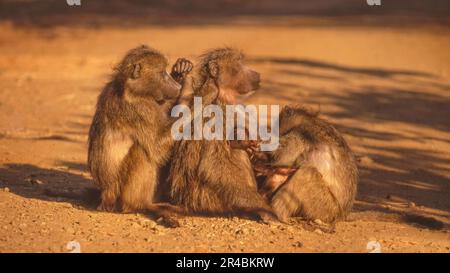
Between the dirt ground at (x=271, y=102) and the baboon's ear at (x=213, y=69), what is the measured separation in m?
1.19

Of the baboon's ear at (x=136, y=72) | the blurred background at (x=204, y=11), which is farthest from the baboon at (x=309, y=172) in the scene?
the blurred background at (x=204, y=11)

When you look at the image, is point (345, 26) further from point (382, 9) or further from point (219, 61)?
point (219, 61)

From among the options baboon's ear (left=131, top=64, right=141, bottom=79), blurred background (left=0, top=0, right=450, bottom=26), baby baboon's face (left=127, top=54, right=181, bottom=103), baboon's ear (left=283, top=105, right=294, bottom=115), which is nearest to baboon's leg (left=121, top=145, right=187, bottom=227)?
baby baboon's face (left=127, top=54, right=181, bottom=103)

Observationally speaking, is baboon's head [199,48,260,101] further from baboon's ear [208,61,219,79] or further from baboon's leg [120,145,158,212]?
baboon's leg [120,145,158,212]

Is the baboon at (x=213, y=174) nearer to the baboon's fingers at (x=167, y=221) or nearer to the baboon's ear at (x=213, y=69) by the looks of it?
the baboon's ear at (x=213, y=69)

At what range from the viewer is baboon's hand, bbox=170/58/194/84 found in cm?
686

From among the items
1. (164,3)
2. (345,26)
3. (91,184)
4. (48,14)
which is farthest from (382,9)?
(91,184)

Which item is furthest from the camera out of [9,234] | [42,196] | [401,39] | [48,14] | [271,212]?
[48,14]

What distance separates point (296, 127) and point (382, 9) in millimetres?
22443

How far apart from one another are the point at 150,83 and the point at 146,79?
0.05m

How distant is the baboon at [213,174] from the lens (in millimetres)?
6449

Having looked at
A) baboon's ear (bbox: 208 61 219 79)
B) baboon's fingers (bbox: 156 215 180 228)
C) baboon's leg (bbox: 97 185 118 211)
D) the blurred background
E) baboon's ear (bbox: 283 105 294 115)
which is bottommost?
baboon's fingers (bbox: 156 215 180 228)

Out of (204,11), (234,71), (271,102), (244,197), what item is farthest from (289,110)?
(204,11)

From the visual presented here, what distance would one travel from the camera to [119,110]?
6.52 meters
